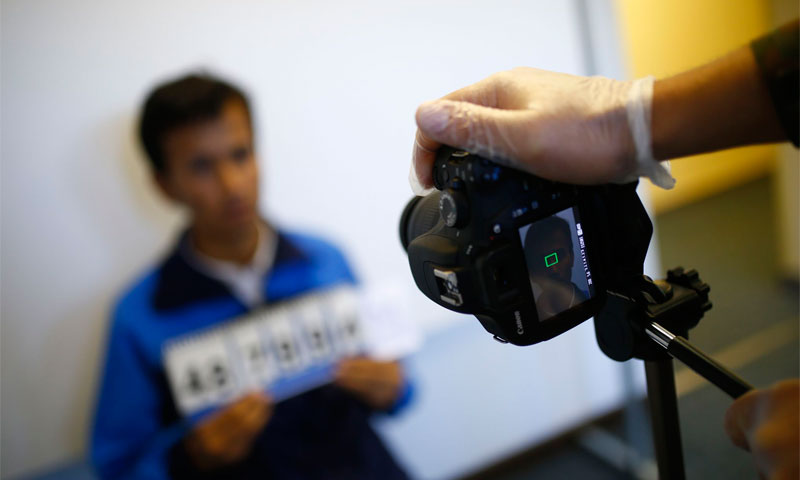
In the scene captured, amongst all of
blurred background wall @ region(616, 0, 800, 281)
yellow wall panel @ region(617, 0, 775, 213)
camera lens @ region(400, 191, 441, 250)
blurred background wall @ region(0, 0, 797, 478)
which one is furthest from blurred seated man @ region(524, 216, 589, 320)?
yellow wall panel @ region(617, 0, 775, 213)

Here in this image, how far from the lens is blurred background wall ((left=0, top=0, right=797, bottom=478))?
127 cm

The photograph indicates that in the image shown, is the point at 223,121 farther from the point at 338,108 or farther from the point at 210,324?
the point at 210,324

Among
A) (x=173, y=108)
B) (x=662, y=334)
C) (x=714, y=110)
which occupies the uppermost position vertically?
(x=173, y=108)

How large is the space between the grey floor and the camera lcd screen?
55 centimetres

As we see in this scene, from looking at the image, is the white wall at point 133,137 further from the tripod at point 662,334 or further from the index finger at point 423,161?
the tripod at point 662,334

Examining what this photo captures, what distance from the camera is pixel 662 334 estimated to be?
0.58m

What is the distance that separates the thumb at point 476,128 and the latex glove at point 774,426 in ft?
1.12

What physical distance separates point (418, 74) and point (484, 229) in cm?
110

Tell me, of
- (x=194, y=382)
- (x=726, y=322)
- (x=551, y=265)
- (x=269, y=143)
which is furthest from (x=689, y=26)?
(x=194, y=382)

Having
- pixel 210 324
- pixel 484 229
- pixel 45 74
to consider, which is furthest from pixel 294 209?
pixel 484 229

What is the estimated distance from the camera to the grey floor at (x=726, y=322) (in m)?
1.18

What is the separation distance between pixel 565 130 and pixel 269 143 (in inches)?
41.5

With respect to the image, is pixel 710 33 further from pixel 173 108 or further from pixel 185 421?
pixel 185 421

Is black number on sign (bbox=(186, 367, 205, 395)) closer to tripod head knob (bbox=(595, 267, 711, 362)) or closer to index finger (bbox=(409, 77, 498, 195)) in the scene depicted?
index finger (bbox=(409, 77, 498, 195))
